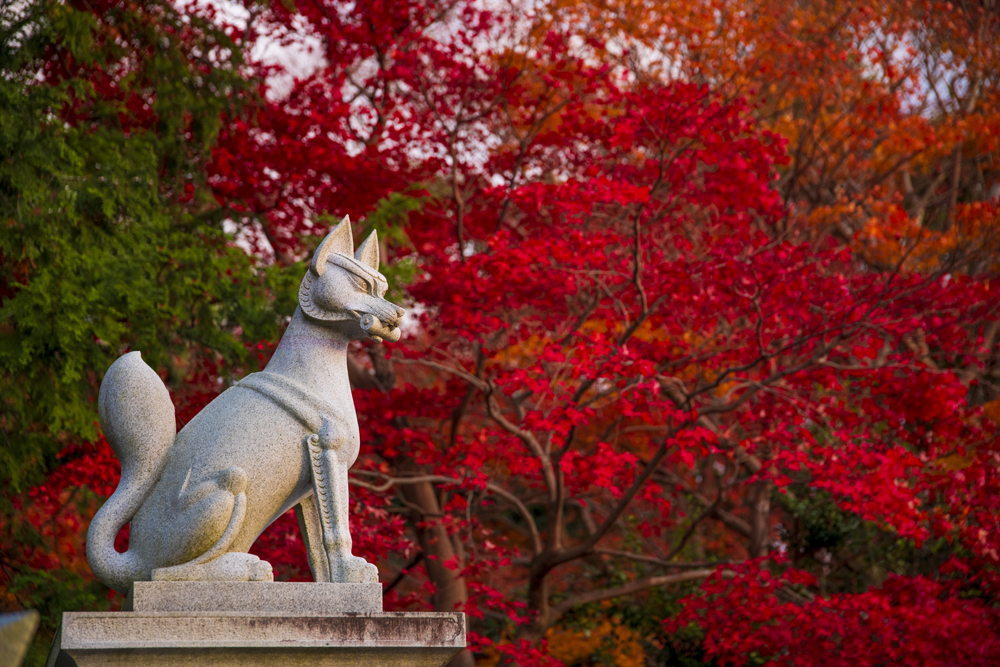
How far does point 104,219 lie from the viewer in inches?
337

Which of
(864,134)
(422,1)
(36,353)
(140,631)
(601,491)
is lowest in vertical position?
(140,631)

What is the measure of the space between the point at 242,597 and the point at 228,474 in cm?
50

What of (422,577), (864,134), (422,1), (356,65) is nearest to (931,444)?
(864,134)

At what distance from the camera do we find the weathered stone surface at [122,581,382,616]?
3689mm

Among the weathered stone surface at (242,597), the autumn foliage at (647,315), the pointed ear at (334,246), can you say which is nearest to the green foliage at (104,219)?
the autumn foliage at (647,315)

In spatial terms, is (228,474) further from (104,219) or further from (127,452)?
(104,219)

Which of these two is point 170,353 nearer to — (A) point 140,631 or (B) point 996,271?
(A) point 140,631

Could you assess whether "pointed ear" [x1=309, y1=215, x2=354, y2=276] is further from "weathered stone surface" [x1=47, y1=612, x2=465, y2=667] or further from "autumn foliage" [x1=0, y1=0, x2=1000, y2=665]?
"autumn foliage" [x1=0, y1=0, x2=1000, y2=665]

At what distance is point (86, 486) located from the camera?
8.30 m

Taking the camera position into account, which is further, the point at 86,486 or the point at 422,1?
the point at 422,1

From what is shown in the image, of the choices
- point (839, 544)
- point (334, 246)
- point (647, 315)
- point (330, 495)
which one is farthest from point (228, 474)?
point (839, 544)

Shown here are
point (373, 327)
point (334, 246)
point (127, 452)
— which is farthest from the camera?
point (334, 246)

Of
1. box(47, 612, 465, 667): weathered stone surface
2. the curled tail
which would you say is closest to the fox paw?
box(47, 612, 465, 667): weathered stone surface

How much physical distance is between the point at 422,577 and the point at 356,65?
6813 mm
